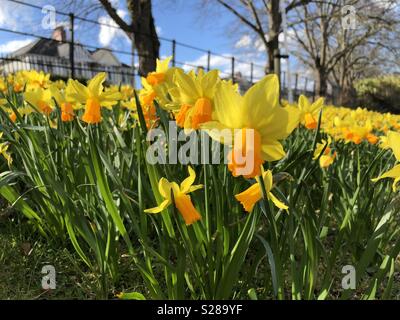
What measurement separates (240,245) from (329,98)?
2414cm

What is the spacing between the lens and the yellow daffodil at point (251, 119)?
621mm

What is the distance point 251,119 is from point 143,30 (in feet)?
22.4

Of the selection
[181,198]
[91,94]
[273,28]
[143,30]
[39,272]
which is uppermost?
[273,28]

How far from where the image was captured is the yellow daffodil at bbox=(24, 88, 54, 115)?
4.97 ft

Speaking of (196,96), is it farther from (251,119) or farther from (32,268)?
(32,268)

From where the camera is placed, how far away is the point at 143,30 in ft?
22.9

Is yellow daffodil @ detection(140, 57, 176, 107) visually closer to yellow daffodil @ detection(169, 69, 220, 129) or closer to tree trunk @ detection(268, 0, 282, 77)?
yellow daffodil @ detection(169, 69, 220, 129)

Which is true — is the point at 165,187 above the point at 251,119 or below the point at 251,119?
below

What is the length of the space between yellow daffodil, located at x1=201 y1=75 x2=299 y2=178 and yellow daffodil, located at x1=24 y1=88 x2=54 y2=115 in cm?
108

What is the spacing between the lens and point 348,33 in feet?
59.9

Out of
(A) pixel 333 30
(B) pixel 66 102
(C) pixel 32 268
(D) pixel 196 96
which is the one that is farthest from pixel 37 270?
(A) pixel 333 30

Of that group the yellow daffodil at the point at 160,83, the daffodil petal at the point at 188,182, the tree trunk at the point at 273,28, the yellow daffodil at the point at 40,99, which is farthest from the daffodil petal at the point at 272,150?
the tree trunk at the point at 273,28

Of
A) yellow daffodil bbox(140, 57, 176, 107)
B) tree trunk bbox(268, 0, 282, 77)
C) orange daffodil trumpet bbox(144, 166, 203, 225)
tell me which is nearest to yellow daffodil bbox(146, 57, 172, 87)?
yellow daffodil bbox(140, 57, 176, 107)

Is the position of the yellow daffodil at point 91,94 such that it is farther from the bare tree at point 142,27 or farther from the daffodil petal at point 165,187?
the bare tree at point 142,27
